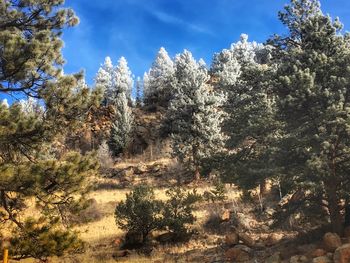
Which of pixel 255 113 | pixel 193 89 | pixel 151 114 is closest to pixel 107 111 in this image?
pixel 151 114

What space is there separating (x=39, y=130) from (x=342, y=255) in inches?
402

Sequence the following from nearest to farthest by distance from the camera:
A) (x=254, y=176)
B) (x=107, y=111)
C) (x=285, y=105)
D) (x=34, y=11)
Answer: (x=34, y=11)
(x=285, y=105)
(x=254, y=176)
(x=107, y=111)

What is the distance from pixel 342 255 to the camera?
13.4 meters

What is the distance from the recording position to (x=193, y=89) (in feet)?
123

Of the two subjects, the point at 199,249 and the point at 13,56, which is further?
the point at 199,249

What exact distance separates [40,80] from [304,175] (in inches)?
383

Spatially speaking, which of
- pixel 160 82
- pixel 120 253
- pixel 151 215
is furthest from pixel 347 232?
pixel 160 82

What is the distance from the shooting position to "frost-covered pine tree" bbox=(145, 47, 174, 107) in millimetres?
67525

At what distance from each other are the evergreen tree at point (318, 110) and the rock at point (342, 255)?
7.15 feet

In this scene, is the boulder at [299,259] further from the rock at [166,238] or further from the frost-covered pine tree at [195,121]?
the frost-covered pine tree at [195,121]

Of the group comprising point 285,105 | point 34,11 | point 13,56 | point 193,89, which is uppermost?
point 193,89

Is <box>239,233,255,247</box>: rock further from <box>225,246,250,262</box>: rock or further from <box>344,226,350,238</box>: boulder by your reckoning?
<box>344,226,350,238</box>: boulder

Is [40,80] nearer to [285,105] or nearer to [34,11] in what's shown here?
[34,11]

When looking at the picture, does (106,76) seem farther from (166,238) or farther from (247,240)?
(247,240)
